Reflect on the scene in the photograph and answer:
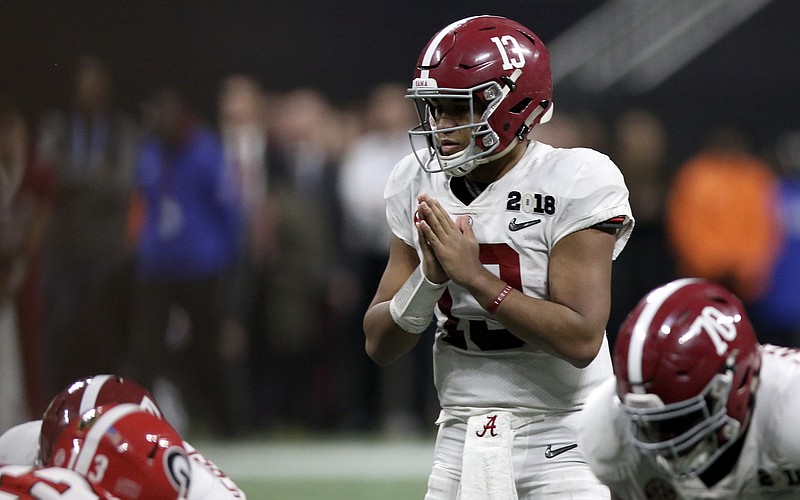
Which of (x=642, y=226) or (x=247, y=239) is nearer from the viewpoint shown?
(x=247, y=239)

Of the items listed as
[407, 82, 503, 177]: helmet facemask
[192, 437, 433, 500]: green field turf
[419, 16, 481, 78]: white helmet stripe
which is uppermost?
[419, 16, 481, 78]: white helmet stripe

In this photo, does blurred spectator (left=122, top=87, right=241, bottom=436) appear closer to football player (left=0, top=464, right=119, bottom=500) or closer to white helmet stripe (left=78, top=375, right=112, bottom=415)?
white helmet stripe (left=78, top=375, right=112, bottom=415)

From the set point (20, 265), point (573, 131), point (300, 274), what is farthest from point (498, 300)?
point (573, 131)

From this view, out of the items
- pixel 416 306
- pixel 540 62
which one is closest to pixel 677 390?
pixel 416 306

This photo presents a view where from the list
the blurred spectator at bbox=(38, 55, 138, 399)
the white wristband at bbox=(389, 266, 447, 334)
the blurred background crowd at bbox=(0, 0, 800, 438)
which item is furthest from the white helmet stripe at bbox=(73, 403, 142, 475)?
the blurred spectator at bbox=(38, 55, 138, 399)

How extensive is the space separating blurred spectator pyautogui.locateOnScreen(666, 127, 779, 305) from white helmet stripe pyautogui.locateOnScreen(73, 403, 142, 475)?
6144 mm

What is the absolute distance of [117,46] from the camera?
7.13 meters

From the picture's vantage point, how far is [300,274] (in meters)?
8.00

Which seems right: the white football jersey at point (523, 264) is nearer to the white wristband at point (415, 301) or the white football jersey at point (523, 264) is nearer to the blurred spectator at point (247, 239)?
the white wristband at point (415, 301)

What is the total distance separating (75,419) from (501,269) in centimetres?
101

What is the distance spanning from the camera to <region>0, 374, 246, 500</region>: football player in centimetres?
263

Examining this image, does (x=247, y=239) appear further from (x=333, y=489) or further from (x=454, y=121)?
(x=454, y=121)

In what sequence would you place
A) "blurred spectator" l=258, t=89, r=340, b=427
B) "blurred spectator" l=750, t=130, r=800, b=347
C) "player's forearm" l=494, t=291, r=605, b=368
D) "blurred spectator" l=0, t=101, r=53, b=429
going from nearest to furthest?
"player's forearm" l=494, t=291, r=605, b=368
"blurred spectator" l=0, t=101, r=53, b=429
"blurred spectator" l=258, t=89, r=340, b=427
"blurred spectator" l=750, t=130, r=800, b=347

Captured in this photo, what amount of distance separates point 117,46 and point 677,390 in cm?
537
